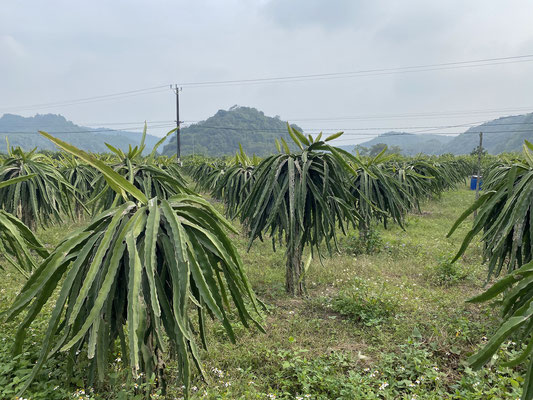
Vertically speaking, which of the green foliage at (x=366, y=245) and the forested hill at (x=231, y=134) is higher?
the forested hill at (x=231, y=134)

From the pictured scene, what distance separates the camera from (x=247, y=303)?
4426 millimetres

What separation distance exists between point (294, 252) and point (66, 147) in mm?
3374

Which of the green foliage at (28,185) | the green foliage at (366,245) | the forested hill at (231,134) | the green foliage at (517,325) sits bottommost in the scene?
the green foliage at (366,245)

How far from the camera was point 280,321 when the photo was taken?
4.00 metres

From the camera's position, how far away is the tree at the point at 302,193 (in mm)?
4109

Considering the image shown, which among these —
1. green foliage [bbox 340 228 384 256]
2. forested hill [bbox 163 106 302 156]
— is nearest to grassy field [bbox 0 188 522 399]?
green foliage [bbox 340 228 384 256]

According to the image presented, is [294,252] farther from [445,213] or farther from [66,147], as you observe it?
[445,213]

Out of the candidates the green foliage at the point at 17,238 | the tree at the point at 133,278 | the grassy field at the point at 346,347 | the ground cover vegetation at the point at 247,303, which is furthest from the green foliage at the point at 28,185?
the tree at the point at 133,278

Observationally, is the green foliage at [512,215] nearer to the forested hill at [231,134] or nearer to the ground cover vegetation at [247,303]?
the ground cover vegetation at [247,303]

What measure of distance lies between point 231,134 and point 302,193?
123512 mm

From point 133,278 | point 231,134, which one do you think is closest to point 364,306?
point 133,278

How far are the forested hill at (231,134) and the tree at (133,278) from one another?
315ft

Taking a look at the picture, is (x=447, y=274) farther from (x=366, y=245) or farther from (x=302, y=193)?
(x=302, y=193)

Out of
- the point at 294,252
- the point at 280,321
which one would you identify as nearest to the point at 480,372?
the point at 280,321
